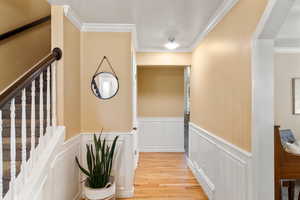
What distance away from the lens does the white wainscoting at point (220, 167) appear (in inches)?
67.5

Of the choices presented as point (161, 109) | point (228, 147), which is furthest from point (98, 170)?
point (161, 109)

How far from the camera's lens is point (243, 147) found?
5.61 ft

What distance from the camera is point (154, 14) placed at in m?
2.34

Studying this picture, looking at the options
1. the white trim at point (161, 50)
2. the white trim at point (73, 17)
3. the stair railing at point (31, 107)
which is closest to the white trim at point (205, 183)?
the stair railing at point (31, 107)

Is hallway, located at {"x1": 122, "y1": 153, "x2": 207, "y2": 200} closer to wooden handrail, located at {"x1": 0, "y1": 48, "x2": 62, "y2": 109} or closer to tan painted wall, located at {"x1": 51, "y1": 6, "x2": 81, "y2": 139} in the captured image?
tan painted wall, located at {"x1": 51, "y1": 6, "x2": 81, "y2": 139}

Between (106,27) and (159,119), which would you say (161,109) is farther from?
(106,27)

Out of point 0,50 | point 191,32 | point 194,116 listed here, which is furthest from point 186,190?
point 0,50

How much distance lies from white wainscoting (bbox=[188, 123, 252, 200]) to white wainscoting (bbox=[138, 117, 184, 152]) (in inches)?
60.0

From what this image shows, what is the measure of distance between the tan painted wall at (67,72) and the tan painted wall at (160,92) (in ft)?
8.38

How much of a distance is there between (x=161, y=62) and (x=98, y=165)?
8.08 ft

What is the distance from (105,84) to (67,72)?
59 cm

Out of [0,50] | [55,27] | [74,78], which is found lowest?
[74,78]

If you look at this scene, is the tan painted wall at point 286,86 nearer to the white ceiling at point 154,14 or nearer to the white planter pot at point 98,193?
the white ceiling at point 154,14

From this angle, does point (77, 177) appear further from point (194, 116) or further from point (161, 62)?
point (161, 62)
